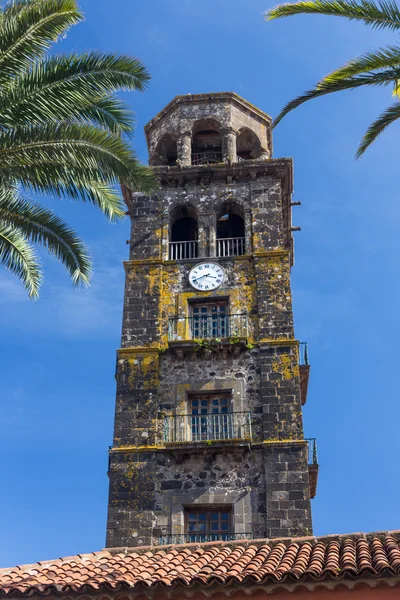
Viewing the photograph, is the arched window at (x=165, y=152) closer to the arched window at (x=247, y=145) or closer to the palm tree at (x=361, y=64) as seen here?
the arched window at (x=247, y=145)

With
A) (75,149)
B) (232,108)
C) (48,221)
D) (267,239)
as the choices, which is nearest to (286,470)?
(267,239)

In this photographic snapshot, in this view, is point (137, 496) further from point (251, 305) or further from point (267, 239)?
point (267, 239)

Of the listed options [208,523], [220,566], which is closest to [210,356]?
[208,523]

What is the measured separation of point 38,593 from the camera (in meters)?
15.4

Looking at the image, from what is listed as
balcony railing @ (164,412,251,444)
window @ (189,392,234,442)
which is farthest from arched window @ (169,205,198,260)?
balcony railing @ (164,412,251,444)

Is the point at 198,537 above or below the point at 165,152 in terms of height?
below

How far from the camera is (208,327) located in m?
29.7

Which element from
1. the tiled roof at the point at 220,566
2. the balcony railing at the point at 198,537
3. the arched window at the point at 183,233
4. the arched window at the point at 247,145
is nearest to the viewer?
the tiled roof at the point at 220,566

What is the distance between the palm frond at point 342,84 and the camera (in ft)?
55.4

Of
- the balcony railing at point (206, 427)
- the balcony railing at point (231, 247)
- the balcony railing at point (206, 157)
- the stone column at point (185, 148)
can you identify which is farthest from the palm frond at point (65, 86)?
the balcony railing at point (206, 157)

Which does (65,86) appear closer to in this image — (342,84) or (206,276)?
(342,84)

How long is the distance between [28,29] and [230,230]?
56.2ft

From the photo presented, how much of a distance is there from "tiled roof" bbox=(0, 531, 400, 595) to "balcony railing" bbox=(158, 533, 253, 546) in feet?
15.1

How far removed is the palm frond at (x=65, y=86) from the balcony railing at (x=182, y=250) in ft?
45.0
